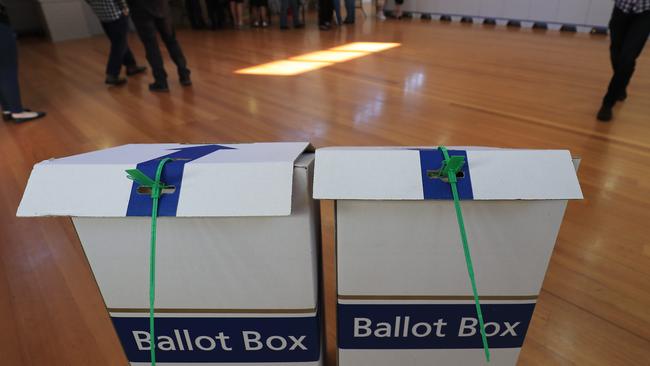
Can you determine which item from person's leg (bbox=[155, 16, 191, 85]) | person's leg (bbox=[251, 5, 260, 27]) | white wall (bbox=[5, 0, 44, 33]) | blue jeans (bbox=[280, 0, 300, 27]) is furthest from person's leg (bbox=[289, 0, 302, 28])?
white wall (bbox=[5, 0, 44, 33])

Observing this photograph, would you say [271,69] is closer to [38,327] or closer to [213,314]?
[38,327]

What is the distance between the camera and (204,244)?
49 cm

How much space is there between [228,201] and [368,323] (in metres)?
0.29

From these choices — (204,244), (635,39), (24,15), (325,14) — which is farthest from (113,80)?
(24,15)

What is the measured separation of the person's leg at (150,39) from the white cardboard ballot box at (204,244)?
106 inches

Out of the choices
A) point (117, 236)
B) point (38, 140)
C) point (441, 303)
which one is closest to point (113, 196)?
point (117, 236)

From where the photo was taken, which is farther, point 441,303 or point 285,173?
point 441,303

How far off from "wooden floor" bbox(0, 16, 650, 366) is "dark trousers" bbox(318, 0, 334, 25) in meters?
1.24

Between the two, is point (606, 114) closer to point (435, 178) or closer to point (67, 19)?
point (435, 178)

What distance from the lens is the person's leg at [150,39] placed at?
111 inches

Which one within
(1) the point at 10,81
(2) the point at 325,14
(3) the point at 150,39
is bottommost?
(2) the point at 325,14

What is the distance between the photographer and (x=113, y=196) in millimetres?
453

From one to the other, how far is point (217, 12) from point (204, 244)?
6.97 meters

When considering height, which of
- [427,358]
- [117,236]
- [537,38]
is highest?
[117,236]
